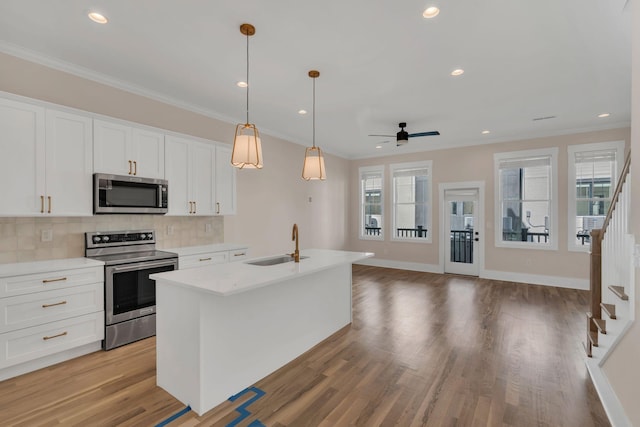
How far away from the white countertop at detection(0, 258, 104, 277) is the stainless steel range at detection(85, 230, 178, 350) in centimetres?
15

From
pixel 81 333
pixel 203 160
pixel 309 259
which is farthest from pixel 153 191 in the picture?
pixel 309 259

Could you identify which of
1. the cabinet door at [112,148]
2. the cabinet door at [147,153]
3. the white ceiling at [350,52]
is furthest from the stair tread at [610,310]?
the cabinet door at [112,148]

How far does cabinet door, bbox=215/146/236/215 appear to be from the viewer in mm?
4383

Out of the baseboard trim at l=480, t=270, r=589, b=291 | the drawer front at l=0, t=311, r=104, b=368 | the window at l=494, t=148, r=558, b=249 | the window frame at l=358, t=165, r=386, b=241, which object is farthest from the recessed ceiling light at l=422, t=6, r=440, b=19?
the baseboard trim at l=480, t=270, r=589, b=291

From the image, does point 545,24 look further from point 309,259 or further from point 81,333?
point 81,333

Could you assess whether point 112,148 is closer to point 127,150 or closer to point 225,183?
point 127,150

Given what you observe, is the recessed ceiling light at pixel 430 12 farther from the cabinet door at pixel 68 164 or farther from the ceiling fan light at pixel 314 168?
the cabinet door at pixel 68 164

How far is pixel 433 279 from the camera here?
6.40 meters

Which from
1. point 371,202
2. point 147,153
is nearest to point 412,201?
point 371,202

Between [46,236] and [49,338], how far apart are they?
3.38ft

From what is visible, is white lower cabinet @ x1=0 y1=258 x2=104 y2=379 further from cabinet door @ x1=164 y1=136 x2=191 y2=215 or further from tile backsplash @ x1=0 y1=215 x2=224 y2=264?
cabinet door @ x1=164 y1=136 x2=191 y2=215

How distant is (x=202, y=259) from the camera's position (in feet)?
12.8

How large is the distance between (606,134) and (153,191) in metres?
7.63

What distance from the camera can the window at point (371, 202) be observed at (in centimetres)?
803
